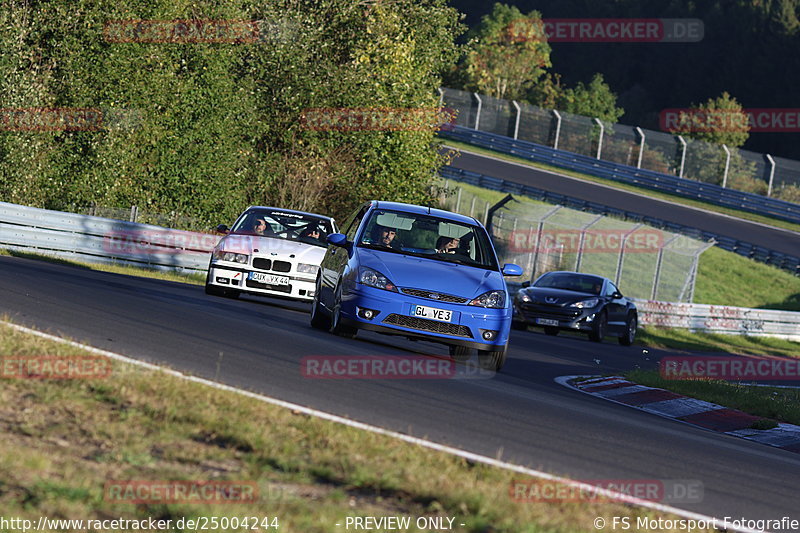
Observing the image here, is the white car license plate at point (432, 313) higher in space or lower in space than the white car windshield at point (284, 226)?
lower

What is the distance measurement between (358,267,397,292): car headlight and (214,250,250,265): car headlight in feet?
17.9

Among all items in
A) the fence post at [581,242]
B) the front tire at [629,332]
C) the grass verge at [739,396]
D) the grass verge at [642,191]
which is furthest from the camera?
the grass verge at [642,191]

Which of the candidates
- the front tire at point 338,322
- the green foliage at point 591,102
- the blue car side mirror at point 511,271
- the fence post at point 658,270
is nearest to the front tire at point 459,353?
the blue car side mirror at point 511,271

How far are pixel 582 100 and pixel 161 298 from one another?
69234 millimetres

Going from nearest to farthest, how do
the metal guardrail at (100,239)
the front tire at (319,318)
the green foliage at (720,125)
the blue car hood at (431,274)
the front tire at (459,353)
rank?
1. the blue car hood at (431,274)
2. the front tire at (459,353)
3. the front tire at (319,318)
4. the metal guardrail at (100,239)
5. the green foliage at (720,125)

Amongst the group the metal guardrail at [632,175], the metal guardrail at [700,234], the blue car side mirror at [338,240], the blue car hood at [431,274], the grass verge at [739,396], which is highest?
the metal guardrail at [632,175]

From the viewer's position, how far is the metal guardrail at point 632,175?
50188 mm

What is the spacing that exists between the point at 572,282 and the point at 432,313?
13590 mm

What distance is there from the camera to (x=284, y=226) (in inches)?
718

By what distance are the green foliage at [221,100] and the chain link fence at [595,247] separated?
3.12 meters

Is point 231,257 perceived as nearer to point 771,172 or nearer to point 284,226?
point 284,226

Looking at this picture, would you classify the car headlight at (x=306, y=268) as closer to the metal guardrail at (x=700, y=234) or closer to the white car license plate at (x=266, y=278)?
the white car license plate at (x=266, y=278)

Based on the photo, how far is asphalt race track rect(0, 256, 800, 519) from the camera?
7.30 meters

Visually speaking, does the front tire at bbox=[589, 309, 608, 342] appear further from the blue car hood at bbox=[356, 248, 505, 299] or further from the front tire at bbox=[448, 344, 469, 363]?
the blue car hood at bbox=[356, 248, 505, 299]
